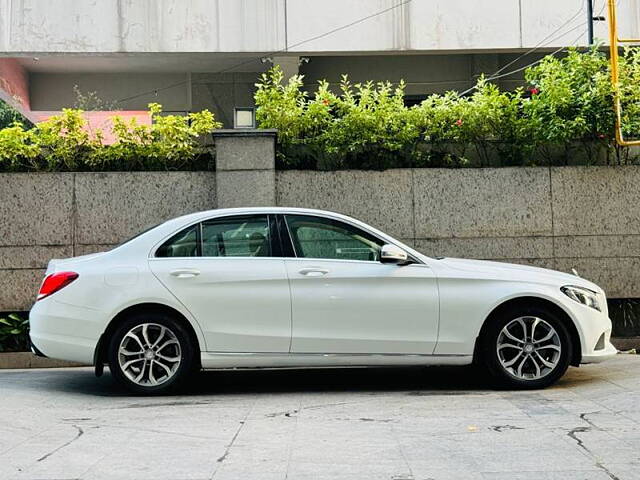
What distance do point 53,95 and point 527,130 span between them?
16.2 metres

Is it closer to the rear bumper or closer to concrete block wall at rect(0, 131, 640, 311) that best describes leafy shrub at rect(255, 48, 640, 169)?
concrete block wall at rect(0, 131, 640, 311)

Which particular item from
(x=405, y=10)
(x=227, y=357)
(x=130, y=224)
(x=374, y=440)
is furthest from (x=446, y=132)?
(x=405, y=10)

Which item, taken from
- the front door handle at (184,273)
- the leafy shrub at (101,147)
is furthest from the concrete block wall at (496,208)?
the front door handle at (184,273)

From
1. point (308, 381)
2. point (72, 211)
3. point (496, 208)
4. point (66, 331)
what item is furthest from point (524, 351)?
point (72, 211)

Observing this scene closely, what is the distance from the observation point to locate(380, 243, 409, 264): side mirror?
8.23m

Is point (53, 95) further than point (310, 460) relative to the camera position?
Yes

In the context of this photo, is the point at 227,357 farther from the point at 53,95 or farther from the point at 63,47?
the point at 53,95

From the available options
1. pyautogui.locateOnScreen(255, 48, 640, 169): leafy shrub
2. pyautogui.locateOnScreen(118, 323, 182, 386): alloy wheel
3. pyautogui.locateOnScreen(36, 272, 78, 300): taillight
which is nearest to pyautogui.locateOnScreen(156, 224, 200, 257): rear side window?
pyautogui.locateOnScreen(118, 323, 182, 386): alloy wheel

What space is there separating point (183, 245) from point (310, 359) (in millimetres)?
1453

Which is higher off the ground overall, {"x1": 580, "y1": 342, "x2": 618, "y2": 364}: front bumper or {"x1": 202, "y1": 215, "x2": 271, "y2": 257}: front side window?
{"x1": 202, "y1": 215, "x2": 271, "y2": 257}: front side window

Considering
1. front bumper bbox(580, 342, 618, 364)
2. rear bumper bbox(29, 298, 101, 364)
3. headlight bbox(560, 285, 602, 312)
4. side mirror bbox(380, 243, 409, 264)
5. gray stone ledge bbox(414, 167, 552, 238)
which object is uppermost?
gray stone ledge bbox(414, 167, 552, 238)

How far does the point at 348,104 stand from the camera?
11.9 m

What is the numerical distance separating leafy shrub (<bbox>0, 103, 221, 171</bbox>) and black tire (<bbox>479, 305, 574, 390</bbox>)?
4.87 m

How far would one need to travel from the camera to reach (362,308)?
8266 mm
